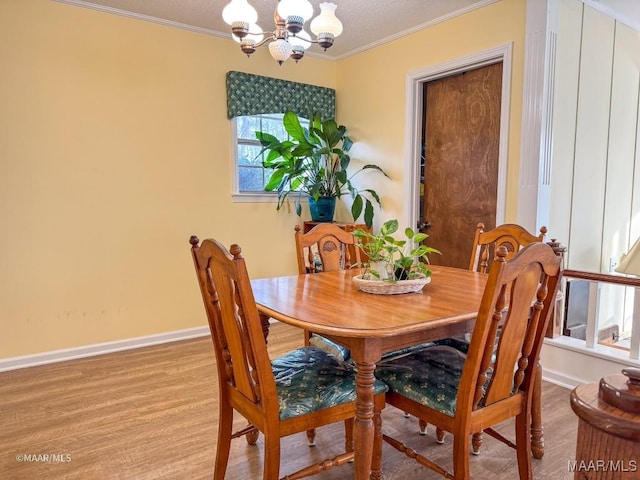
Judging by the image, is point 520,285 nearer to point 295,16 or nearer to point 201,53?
point 295,16

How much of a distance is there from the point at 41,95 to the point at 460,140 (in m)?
3.06

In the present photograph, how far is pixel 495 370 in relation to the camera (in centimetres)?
145

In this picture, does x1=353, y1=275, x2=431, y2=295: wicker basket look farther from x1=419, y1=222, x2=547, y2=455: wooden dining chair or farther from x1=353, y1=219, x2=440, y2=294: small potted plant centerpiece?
x1=419, y1=222, x2=547, y2=455: wooden dining chair

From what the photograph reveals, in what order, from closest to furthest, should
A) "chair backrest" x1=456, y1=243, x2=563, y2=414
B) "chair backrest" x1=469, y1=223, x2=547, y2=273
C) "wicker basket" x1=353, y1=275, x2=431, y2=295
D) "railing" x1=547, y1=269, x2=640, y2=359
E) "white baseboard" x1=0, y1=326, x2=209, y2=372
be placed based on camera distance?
"chair backrest" x1=456, y1=243, x2=563, y2=414 → "wicker basket" x1=353, y1=275, x2=431, y2=295 → "chair backrest" x1=469, y1=223, x2=547, y2=273 → "railing" x1=547, y1=269, x2=640, y2=359 → "white baseboard" x1=0, y1=326, x2=209, y2=372

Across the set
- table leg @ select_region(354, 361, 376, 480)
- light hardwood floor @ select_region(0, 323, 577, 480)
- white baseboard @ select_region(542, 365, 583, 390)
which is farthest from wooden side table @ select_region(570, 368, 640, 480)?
white baseboard @ select_region(542, 365, 583, 390)

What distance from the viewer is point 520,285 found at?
134cm

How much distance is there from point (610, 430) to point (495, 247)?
1346 mm

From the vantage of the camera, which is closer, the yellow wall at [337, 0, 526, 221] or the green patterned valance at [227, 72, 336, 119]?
the yellow wall at [337, 0, 526, 221]

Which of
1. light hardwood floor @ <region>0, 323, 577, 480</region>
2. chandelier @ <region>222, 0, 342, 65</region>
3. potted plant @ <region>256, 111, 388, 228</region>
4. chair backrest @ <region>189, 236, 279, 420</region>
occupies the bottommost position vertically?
light hardwood floor @ <region>0, 323, 577, 480</region>

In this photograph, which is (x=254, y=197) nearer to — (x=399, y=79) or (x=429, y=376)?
(x=399, y=79)

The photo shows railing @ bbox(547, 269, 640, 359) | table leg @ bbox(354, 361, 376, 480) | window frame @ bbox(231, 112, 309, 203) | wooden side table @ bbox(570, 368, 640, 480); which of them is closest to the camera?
wooden side table @ bbox(570, 368, 640, 480)

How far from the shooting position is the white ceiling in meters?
3.09

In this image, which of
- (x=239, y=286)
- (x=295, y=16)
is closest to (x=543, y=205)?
(x=295, y=16)

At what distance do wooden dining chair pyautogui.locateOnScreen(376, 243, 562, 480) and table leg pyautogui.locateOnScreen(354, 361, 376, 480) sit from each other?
9.3 inches
